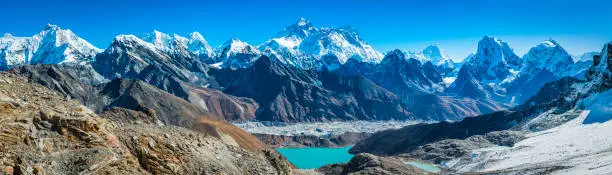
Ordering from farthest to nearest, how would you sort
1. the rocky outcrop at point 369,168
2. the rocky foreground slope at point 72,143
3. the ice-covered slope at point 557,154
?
the rocky outcrop at point 369,168 → the ice-covered slope at point 557,154 → the rocky foreground slope at point 72,143

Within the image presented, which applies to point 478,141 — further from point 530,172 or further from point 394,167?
point 530,172

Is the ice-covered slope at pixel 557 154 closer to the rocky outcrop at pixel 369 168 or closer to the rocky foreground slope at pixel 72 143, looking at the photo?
the rocky outcrop at pixel 369 168

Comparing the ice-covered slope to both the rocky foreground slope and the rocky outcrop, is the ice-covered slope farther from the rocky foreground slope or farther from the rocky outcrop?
the rocky foreground slope

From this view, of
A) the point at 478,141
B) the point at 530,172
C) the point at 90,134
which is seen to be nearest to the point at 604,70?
the point at 478,141

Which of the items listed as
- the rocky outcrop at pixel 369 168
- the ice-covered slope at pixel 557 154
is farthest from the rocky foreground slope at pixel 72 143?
the rocky outcrop at pixel 369 168

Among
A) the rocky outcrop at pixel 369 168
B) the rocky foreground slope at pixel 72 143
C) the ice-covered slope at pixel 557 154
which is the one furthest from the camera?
the rocky outcrop at pixel 369 168

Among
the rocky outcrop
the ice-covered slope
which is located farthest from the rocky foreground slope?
the rocky outcrop
